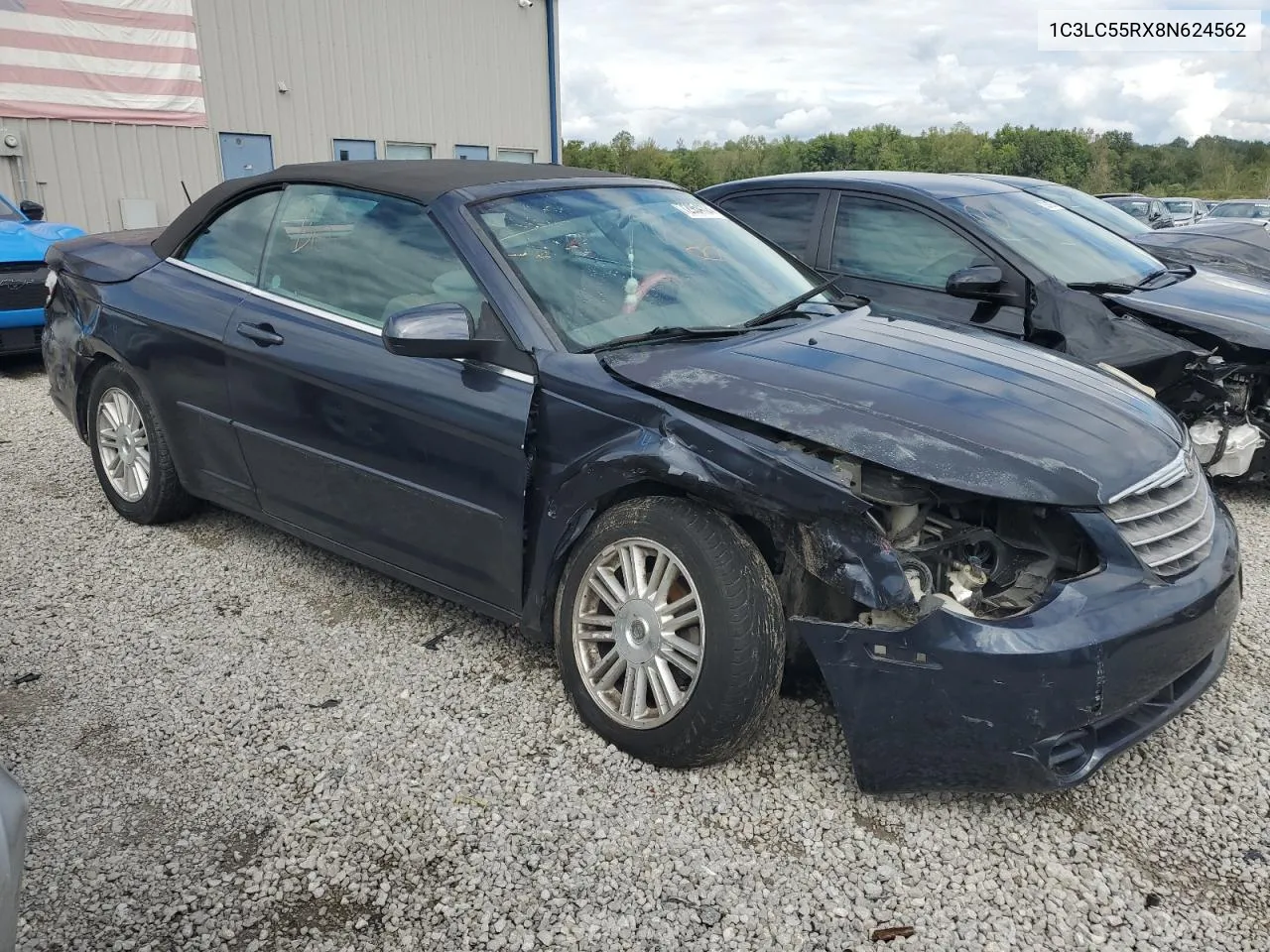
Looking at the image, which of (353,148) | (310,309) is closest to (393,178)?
(310,309)

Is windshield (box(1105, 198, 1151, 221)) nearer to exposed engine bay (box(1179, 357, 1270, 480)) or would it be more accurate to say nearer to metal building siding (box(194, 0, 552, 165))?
metal building siding (box(194, 0, 552, 165))

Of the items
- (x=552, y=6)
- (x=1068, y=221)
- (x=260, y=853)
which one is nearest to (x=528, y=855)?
(x=260, y=853)

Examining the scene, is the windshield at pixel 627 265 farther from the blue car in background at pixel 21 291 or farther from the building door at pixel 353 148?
the building door at pixel 353 148

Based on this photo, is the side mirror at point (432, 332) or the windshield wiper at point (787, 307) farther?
the windshield wiper at point (787, 307)

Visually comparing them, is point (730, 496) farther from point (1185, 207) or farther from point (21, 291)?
point (1185, 207)

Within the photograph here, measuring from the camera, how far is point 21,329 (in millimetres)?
7695

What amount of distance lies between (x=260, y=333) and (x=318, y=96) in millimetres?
15694

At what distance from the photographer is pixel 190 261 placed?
4035mm

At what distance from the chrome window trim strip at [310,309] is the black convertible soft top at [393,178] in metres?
0.23

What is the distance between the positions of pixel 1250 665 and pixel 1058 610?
159cm

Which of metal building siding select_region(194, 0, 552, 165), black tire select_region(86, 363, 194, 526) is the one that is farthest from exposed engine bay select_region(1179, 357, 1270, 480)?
metal building siding select_region(194, 0, 552, 165)

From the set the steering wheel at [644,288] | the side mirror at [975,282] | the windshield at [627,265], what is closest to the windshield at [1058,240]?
the side mirror at [975,282]

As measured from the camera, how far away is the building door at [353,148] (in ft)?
58.5

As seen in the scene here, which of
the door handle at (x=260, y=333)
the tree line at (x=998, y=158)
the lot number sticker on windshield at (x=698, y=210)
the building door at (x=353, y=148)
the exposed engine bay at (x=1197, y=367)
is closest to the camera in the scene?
the door handle at (x=260, y=333)
